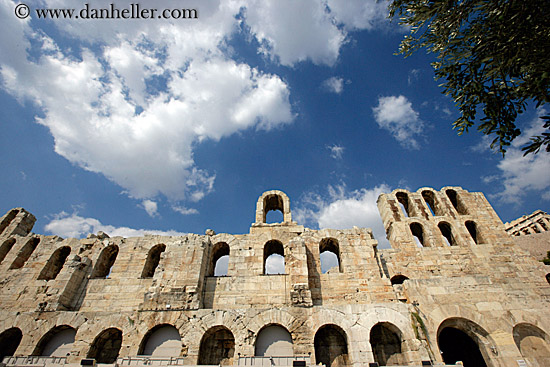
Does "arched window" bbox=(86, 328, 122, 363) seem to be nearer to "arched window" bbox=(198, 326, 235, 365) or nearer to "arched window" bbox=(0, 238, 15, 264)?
"arched window" bbox=(198, 326, 235, 365)

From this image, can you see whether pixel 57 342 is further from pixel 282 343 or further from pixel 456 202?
pixel 456 202

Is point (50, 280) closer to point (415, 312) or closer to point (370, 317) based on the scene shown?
point (370, 317)

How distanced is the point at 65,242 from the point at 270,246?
14.4 m

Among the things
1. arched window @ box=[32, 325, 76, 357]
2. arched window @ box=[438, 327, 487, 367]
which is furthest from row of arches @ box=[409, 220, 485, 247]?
arched window @ box=[32, 325, 76, 357]

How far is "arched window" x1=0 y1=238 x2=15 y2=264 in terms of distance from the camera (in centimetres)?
1902

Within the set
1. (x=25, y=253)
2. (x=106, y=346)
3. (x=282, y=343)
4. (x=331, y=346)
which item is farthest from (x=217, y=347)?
(x=25, y=253)

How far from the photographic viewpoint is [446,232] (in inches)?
805

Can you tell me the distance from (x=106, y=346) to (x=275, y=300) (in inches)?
358

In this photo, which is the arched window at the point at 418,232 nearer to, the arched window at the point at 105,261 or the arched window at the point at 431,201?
the arched window at the point at 431,201

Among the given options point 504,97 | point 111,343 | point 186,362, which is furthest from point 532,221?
point 111,343

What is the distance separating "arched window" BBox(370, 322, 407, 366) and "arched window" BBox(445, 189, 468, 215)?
13.4m

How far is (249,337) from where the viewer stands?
1209cm

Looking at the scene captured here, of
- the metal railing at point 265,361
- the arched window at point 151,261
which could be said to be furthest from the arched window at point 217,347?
the arched window at point 151,261

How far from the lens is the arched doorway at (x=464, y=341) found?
12259mm
